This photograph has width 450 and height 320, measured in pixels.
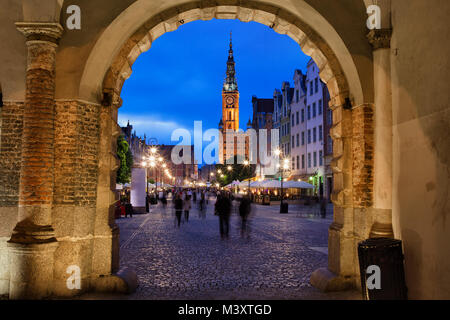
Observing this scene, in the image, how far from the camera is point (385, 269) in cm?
585

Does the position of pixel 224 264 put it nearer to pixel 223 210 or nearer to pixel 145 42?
pixel 145 42

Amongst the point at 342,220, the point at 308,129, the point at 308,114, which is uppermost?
the point at 308,114

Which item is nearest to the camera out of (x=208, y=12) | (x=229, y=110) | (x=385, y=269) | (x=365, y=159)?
(x=385, y=269)

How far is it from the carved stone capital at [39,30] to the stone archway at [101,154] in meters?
0.02

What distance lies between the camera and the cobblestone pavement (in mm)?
7117

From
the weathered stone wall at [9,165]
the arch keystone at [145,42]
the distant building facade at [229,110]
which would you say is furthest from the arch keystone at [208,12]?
the distant building facade at [229,110]

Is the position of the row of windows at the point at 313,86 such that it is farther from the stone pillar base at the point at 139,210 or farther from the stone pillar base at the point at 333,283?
the stone pillar base at the point at 333,283

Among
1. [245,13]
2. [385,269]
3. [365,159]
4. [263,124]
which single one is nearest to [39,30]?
[245,13]

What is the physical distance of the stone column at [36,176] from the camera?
6.39 meters

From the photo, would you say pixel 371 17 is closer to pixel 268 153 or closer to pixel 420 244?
pixel 420 244

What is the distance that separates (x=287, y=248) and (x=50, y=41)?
29.9ft

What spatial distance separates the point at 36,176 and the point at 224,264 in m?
5.06

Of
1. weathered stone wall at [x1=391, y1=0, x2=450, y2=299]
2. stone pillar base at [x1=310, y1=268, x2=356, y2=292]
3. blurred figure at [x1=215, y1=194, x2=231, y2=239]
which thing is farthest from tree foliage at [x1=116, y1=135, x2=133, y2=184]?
weathered stone wall at [x1=391, y1=0, x2=450, y2=299]
